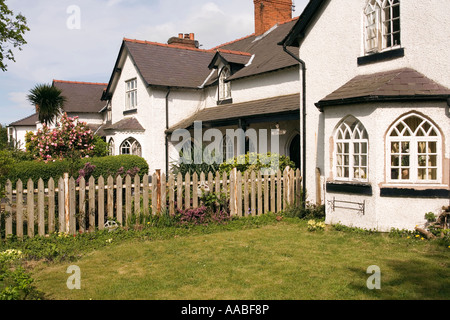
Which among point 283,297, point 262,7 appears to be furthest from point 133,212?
point 262,7

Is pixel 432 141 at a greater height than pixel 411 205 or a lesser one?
greater

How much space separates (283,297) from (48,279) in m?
3.69

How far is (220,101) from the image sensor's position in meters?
20.7

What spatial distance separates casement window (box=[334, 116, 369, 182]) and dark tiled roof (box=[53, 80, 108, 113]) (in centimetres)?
2366

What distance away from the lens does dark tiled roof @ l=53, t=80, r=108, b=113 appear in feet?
98.6

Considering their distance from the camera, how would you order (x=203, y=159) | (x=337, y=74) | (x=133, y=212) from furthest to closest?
(x=203, y=159), (x=337, y=74), (x=133, y=212)

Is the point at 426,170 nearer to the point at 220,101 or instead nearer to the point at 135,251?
the point at 135,251

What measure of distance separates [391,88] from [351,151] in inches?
67.8

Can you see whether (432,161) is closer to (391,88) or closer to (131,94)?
(391,88)

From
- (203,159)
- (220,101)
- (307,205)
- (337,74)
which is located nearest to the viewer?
(337,74)

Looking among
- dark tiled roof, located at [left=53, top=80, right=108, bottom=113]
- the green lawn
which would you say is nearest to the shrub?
the green lawn

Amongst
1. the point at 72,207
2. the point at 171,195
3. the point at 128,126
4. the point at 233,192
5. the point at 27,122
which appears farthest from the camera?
the point at 27,122

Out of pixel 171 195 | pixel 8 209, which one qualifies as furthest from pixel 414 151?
pixel 8 209

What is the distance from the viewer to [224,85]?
67.4ft
